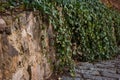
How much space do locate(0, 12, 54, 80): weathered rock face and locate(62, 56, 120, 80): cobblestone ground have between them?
700 mm

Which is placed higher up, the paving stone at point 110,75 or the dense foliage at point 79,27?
the dense foliage at point 79,27

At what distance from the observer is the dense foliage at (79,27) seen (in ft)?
14.6

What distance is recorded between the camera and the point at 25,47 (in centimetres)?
350

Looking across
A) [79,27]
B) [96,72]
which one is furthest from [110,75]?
[79,27]

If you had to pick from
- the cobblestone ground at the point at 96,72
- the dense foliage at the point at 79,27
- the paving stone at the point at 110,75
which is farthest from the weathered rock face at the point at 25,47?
the paving stone at the point at 110,75

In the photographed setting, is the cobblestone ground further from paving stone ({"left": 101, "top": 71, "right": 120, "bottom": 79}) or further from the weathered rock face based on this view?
the weathered rock face

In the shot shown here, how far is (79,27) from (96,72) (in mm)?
1163

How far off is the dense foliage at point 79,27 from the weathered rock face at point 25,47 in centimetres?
20

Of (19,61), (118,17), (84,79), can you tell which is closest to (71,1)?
(84,79)

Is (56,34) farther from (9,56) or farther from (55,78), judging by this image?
(9,56)

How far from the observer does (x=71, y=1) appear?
5.77 meters

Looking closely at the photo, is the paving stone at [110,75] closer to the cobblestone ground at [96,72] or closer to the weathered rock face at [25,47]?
the cobblestone ground at [96,72]

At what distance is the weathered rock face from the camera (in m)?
3.07

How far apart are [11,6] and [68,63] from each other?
1795mm
